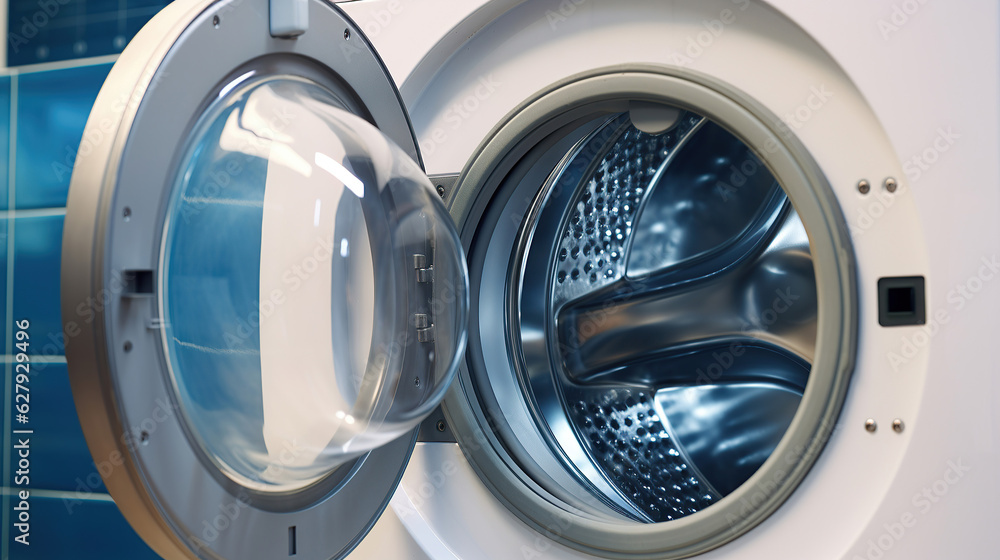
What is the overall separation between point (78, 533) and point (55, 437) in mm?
184

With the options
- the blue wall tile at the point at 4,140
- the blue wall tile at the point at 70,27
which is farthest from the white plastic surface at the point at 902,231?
the blue wall tile at the point at 4,140

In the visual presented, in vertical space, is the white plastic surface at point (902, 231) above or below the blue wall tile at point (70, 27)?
below

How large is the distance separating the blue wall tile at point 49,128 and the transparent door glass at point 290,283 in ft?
3.27

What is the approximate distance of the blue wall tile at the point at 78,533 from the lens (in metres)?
1.40

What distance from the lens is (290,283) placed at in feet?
2.12

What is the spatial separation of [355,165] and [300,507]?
0.30 metres

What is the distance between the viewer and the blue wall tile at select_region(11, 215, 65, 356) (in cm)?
146

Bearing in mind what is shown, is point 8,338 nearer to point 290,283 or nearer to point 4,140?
point 4,140

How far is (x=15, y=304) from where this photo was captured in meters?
1.49

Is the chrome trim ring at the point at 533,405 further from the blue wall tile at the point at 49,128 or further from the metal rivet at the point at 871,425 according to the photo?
the blue wall tile at the point at 49,128

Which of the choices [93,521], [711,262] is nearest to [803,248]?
[711,262]

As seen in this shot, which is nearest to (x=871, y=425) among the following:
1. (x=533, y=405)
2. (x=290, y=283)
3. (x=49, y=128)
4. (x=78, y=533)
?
(x=533, y=405)

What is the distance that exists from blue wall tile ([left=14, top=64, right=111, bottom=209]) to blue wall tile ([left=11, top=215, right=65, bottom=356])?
1.9 inches

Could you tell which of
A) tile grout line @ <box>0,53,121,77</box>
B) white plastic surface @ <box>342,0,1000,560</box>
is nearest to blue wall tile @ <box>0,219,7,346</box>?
tile grout line @ <box>0,53,121,77</box>
